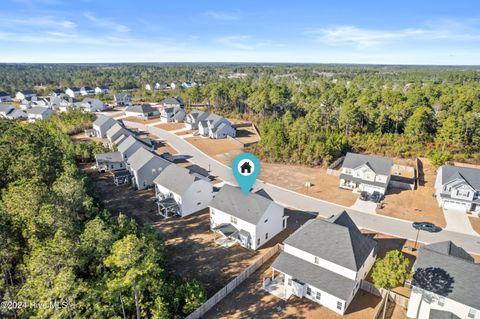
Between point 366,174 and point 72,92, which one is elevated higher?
point 72,92

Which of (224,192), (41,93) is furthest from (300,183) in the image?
(41,93)

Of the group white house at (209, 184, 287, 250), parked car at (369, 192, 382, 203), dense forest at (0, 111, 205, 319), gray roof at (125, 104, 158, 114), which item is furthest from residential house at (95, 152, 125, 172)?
gray roof at (125, 104, 158, 114)

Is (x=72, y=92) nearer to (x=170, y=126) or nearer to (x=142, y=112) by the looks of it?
(x=142, y=112)

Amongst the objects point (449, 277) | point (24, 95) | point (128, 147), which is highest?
point (24, 95)

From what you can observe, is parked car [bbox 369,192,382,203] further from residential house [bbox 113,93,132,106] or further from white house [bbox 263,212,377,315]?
residential house [bbox 113,93,132,106]

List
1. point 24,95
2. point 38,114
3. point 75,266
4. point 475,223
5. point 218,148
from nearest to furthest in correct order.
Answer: point 75,266, point 475,223, point 218,148, point 38,114, point 24,95

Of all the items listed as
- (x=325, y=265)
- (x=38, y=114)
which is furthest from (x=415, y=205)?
(x=38, y=114)
